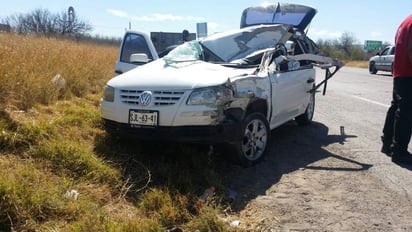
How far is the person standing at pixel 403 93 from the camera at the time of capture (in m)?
4.78

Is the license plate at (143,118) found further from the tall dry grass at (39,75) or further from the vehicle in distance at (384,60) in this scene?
the vehicle in distance at (384,60)

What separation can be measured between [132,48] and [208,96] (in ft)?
11.3

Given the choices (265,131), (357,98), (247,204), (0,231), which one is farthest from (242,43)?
(357,98)

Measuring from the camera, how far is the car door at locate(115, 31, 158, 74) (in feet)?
22.5

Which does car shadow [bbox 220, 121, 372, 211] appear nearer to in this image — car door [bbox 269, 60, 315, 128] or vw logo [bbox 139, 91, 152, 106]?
car door [bbox 269, 60, 315, 128]

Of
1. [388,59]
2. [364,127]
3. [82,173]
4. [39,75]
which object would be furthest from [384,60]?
[82,173]

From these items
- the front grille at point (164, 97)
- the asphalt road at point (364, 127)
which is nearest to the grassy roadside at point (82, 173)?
the front grille at point (164, 97)

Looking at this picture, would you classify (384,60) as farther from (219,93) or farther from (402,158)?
(219,93)

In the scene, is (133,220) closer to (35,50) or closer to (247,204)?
(247,204)

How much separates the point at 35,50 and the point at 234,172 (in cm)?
527

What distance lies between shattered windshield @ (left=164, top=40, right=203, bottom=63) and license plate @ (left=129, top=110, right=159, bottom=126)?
1216mm

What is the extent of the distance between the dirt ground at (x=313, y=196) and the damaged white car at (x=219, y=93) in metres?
0.40

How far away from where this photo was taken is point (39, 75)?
6109mm

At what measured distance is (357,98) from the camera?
10891mm
